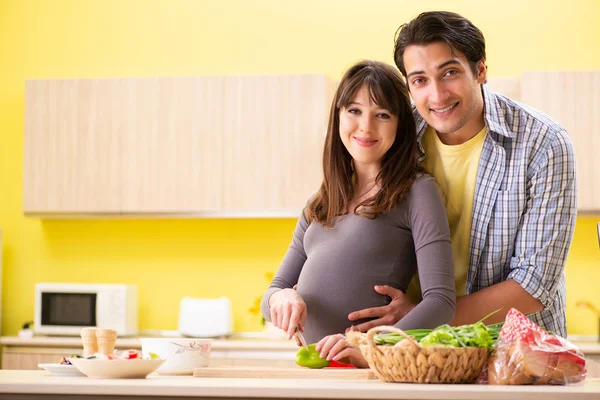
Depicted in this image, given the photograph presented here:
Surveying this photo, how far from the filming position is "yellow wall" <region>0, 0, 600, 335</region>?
14.8ft

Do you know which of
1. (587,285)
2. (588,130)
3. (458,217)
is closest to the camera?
(458,217)

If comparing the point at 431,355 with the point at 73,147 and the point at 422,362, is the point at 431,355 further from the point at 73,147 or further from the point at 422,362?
the point at 73,147

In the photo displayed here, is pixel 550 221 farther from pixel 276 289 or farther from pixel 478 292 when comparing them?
pixel 276 289

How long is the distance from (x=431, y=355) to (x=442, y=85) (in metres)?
0.85

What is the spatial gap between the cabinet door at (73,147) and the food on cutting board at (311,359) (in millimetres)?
2781

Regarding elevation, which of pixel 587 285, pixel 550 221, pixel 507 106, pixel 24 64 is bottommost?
pixel 587 285

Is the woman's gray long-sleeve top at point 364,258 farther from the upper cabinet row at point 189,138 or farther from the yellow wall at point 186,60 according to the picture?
the yellow wall at point 186,60

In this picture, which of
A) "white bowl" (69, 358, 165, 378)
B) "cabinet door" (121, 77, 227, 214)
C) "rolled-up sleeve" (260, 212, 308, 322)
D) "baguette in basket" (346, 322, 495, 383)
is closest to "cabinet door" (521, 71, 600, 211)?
"cabinet door" (121, 77, 227, 214)

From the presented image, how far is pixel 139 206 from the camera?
4344mm

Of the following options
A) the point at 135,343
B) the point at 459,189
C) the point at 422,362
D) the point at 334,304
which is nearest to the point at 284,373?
the point at 422,362

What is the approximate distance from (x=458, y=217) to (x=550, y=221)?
239mm

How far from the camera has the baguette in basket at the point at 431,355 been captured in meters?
1.43

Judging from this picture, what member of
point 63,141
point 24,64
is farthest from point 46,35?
point 63,141

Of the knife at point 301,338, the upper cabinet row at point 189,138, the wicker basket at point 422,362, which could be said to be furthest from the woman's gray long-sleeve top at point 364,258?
Answer: the upper cabinet row at point 189,138
